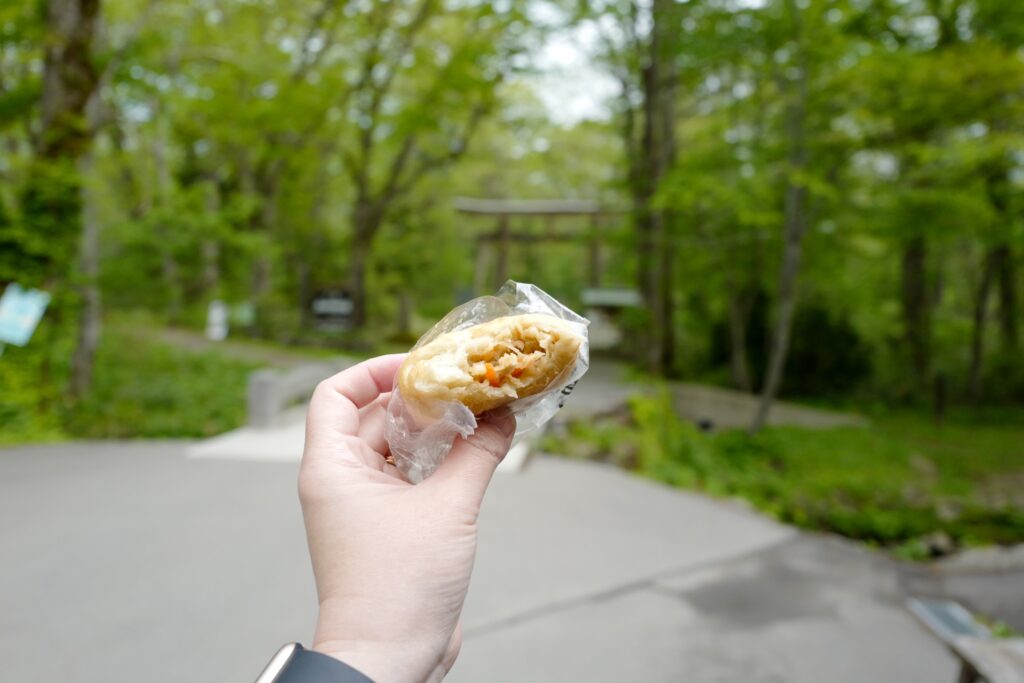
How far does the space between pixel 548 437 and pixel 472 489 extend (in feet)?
24.4

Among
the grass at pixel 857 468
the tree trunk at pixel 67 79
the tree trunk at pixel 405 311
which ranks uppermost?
the tree trunk at pixel 67 79

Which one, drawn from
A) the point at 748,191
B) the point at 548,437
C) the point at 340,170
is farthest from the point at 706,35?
the point at 340,170

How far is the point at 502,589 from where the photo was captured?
4.30m

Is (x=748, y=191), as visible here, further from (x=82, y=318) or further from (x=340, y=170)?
(x=340, y=170)

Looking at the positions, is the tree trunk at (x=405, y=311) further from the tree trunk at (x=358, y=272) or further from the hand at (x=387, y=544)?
the hand at (x=387, y=544)

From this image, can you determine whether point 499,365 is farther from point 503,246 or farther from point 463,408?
point 503,246

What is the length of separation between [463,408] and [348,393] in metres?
0.38

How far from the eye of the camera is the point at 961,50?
9.30 metres

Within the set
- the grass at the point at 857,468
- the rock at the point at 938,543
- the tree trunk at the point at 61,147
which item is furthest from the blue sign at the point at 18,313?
the rock at the point at 938,543

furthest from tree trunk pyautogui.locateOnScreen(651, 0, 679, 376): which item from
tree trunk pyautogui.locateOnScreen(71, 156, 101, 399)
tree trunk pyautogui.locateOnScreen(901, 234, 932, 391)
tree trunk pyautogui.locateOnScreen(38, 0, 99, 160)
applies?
tree trunk pyautogui.locateOnScreen(71, 156, 101, 399)

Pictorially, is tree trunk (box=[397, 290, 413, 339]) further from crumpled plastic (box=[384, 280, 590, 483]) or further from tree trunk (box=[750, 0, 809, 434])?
crumpled plastic (box=[384, 280, 590, 483])

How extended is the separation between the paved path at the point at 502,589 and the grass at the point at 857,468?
1565mm

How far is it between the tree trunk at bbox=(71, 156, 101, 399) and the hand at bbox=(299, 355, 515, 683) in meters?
8.36

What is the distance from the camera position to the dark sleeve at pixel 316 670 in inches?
40.7
